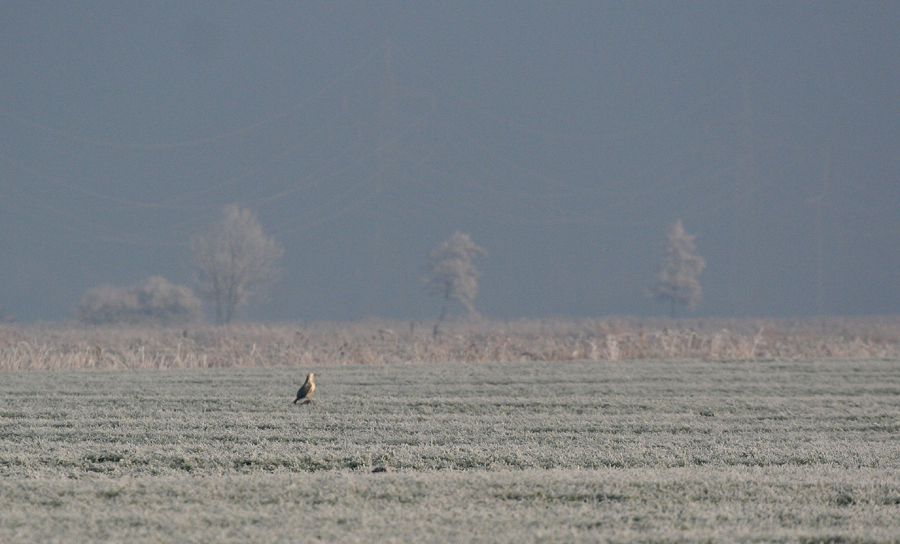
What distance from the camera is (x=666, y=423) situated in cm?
955

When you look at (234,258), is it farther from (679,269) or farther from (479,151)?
(479,151)

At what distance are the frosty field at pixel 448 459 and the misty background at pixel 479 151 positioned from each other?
80617 millimetres

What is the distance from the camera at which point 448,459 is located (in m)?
7.35

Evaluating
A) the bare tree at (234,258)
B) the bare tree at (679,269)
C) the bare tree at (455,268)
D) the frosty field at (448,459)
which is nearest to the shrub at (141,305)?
the bare tree at (234,258)

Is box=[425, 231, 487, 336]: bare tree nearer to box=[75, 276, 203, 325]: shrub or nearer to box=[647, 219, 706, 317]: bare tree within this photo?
box=[647, 219, 706, 317]: bare tree

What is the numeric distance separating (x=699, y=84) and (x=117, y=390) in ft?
500

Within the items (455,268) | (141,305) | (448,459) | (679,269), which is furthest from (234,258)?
(448,459)

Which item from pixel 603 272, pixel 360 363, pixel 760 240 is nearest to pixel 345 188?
pixel 603 272

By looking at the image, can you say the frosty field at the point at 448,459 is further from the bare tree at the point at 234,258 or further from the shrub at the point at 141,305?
the shrub at the point at 141,305

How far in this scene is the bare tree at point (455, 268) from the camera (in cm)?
5425

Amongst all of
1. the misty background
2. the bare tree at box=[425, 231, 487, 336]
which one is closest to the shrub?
the bare tree at box=[425, 231, 487, 336]

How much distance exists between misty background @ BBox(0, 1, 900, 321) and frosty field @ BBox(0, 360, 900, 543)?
264 feet

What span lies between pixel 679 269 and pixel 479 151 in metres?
87.5

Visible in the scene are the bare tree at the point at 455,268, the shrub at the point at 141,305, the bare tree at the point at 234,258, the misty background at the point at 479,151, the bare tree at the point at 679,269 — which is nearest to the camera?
the shrub at the point at 141,305
